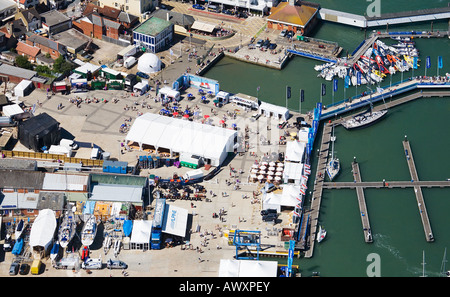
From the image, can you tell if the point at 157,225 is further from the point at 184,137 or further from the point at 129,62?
the point at 129,62

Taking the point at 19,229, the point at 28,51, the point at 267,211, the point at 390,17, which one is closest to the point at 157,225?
the point at 267,211

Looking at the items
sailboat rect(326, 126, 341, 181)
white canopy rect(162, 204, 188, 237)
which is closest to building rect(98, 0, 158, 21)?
sailboat rect(326, 126, 341, 181)

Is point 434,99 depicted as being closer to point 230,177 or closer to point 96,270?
point 230,177

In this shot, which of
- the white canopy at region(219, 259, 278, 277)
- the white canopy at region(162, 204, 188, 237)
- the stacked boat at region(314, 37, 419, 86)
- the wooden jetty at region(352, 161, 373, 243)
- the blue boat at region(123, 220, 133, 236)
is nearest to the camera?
the white canopy at region(219, 259, 278, 277)

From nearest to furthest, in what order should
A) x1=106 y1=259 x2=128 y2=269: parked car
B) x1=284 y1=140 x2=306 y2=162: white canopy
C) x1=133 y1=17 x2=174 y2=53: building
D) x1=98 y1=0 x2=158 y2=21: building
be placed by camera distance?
x1=106 y1=259 x2=128 y2=269: parked car, x1=284 y1=140 x2=306 y2=162: white canopy, x1=133 y1=17 x2=174 y2=53: building, x1=98 y1=0 x2=158 y2=21: building

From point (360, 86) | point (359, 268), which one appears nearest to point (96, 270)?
point (359, 268)

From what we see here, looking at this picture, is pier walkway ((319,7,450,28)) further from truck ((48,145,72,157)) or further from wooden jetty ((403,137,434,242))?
truck ((48,145,72,157))

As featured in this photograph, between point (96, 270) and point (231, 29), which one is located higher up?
point (231, 29)
